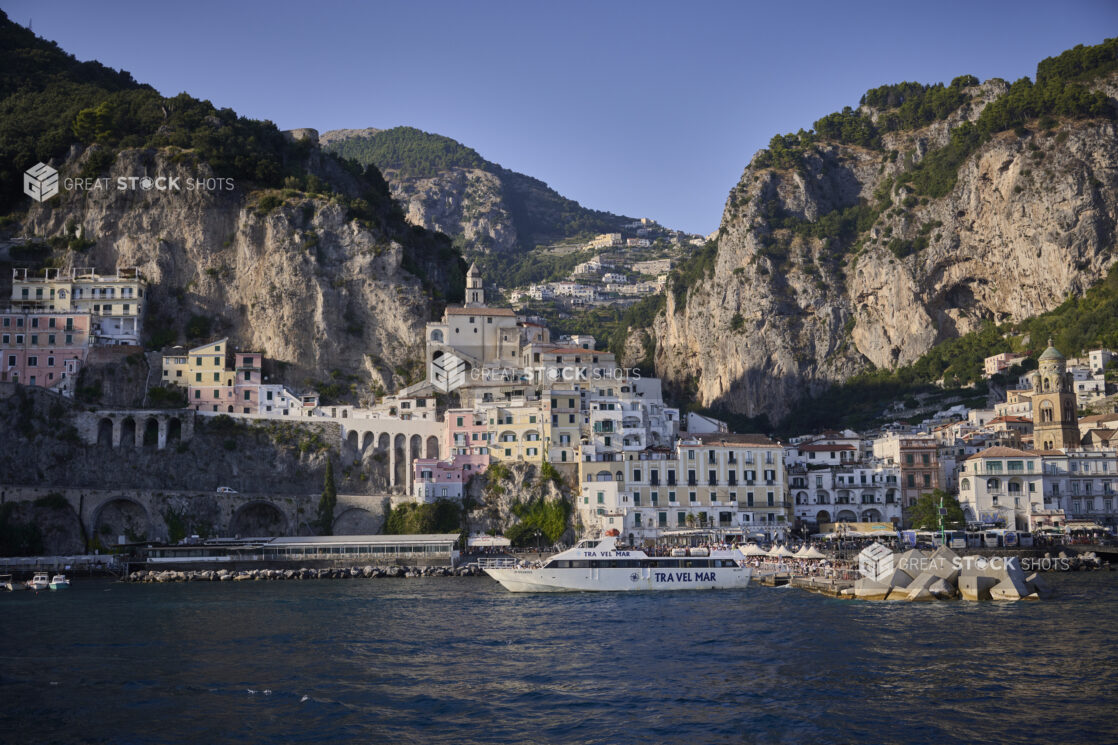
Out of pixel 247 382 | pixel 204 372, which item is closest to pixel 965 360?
pixel 247 382

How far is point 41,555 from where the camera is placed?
59.3 m

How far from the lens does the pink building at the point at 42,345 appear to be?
235 ft

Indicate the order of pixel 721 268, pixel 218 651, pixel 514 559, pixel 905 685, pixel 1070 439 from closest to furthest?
pixel 905 685 → pixel 218 651 → pixel 514 559 → pixel 1070 439 → pixel 721 268

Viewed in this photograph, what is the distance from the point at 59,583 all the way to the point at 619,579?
92.2 ft

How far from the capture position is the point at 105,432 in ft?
220

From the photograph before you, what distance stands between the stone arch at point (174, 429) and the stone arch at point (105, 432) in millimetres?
3445

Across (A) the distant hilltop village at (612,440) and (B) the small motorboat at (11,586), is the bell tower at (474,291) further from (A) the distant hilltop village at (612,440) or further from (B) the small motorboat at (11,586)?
(B) the small motorboat at (11,586)

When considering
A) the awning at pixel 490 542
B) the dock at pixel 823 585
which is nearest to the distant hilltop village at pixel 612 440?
the awning at pixel 490 542

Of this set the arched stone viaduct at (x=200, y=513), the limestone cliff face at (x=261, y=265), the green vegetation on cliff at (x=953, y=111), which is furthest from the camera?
the green vegetation on cliff at (x=953, y=111)

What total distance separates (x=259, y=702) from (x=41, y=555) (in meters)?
42.1

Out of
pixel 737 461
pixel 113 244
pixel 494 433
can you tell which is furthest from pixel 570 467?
pixel 113 244

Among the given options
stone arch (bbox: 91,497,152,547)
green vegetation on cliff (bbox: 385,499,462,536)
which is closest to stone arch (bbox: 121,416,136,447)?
stone arch (bbox: 91,497,152,547)

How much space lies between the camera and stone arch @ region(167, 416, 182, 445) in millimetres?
67875

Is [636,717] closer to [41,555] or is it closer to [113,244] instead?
[41,555]
